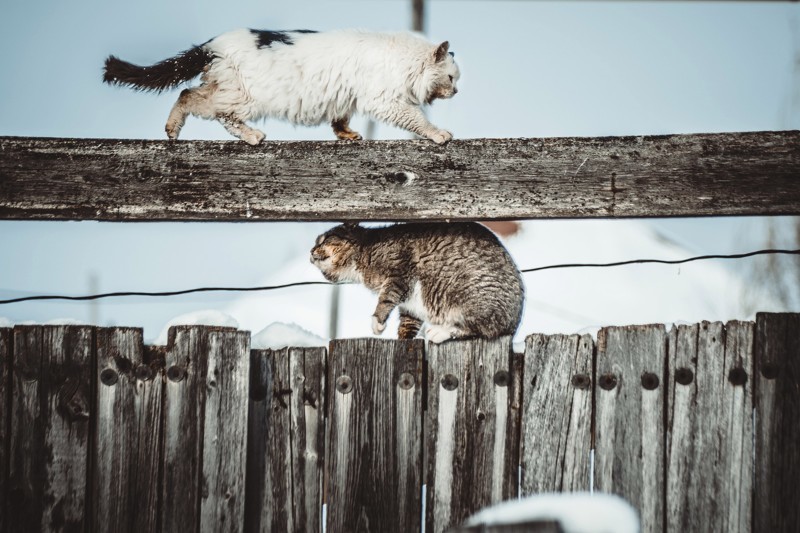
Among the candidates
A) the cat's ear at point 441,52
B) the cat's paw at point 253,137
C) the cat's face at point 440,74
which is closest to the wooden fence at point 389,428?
the cat's paw at point 253,137

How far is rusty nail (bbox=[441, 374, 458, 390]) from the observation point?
2.54 meters

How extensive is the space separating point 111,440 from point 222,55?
197 centimetres

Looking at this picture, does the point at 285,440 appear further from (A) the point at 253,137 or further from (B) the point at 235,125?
(B) the point at 235,125

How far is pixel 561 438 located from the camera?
2.49 m

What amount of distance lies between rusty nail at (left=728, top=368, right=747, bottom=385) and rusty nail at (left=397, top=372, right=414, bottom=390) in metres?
1.08

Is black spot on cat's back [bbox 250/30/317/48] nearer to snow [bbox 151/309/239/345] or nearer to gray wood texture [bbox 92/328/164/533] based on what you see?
snow [bbox 151/309/239/345]

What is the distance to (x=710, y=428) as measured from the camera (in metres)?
2.48

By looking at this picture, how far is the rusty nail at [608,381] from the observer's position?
2508 mm

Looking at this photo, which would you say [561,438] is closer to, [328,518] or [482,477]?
[482,477]

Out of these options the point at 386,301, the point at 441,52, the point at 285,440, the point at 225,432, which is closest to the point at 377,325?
the point at 386,301

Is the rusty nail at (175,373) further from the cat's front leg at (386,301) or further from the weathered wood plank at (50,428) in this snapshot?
the cat's front leg at (386,301)

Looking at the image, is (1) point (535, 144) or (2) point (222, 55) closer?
(1) point (535, 144)

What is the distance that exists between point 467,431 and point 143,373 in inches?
44.5

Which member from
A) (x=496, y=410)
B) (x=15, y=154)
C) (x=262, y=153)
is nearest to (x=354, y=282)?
(x=262, y=153)
